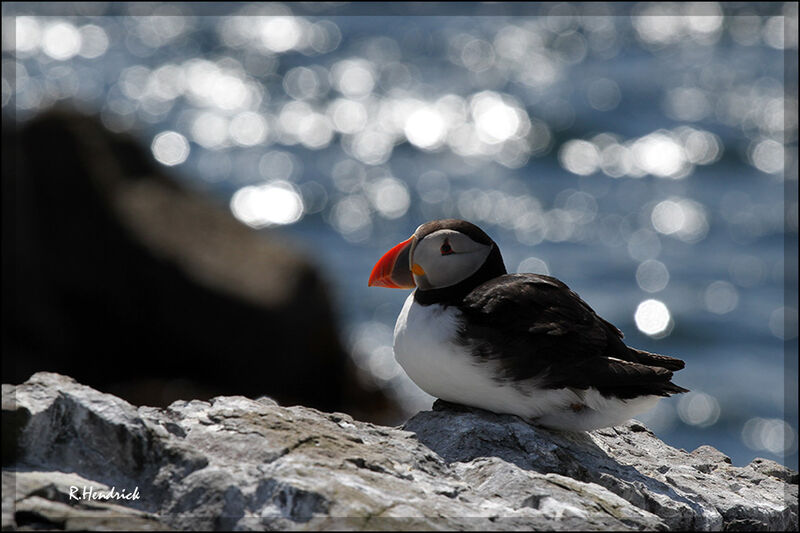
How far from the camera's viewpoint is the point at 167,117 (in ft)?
70.9

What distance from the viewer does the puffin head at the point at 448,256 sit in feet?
16.4

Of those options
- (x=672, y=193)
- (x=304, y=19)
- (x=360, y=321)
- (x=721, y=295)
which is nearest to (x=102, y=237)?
(x=360, y=321)

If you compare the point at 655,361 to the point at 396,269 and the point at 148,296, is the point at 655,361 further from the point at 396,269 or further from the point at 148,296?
the point at 148,296

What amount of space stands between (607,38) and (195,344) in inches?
686

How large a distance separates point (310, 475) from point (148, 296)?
761 centimetres

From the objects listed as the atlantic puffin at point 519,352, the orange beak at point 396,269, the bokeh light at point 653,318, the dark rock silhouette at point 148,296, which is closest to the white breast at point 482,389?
the atlantic puffin at point 519,352

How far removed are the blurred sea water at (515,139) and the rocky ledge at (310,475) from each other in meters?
7.24

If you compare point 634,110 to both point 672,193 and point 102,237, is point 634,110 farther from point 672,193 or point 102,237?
point 102,237

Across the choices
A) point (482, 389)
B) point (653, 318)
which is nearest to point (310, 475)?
point (482, 389)

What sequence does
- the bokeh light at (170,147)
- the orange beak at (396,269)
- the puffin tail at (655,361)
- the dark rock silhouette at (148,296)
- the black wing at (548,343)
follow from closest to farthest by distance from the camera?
the black wing at (548,343)
the puffin tail at (655,361)
the orange beak at (396,269)
the dark rock silhouette at (148,296)
the bokeh light at (170,147)

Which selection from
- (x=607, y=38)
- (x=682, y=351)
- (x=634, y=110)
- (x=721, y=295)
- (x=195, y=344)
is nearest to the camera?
(x=195, y=344)

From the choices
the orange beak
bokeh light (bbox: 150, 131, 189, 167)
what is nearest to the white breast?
the orange beak

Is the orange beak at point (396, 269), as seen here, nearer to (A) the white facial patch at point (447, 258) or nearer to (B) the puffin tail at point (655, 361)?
(A) the white facial patch at point (447, 258)
